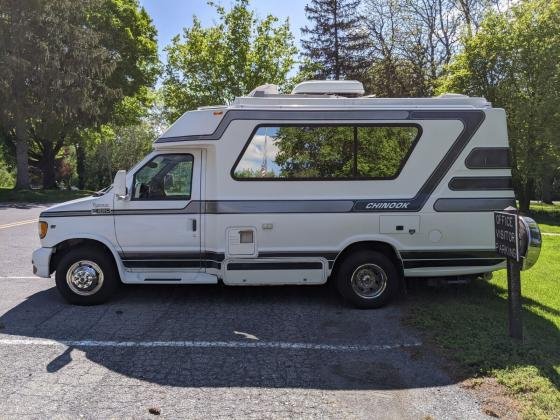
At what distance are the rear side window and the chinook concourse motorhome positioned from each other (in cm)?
1

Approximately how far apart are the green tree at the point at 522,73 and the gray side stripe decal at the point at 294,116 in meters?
16.6

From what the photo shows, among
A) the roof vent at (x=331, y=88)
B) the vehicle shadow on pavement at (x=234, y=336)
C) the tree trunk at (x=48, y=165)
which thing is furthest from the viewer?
the tree trunk at (x=48, y=165)

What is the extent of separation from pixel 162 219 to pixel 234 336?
188 centimetres

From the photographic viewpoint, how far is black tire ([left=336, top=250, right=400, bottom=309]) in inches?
263

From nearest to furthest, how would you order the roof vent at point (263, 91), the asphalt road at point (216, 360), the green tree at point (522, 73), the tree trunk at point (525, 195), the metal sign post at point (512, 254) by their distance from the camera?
the asphalt road at point (216, 360), the metal sign post at point (512, 254), the roof vent at point (263, 91), the green tree at point (522, 73), the tree trunk at point (525, 195)

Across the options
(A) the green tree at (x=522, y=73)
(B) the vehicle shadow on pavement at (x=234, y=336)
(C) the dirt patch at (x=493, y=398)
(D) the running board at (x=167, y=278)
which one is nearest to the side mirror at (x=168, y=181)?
(D) the running board at (x=167, y=278)

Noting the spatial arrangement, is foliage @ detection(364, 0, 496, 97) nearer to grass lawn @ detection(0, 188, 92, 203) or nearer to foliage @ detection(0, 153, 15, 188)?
grass lawn @ detection(0, 188, 92, 203)

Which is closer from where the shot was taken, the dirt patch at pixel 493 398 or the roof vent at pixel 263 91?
the dirt patch at pixel 493 398

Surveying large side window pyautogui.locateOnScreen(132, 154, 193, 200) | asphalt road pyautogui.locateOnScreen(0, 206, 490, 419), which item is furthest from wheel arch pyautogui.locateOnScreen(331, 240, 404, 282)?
large side window pyautogui.locateOnScreen(132, 154, 193, 200)

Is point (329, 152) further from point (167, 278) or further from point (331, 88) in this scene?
point (167, 278)

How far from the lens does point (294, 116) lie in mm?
6633

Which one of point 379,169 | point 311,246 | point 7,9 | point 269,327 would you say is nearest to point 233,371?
point 269,327

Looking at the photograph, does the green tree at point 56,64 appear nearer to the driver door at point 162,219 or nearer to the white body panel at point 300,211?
the driver door at point 162,219

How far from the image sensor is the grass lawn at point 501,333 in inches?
171
